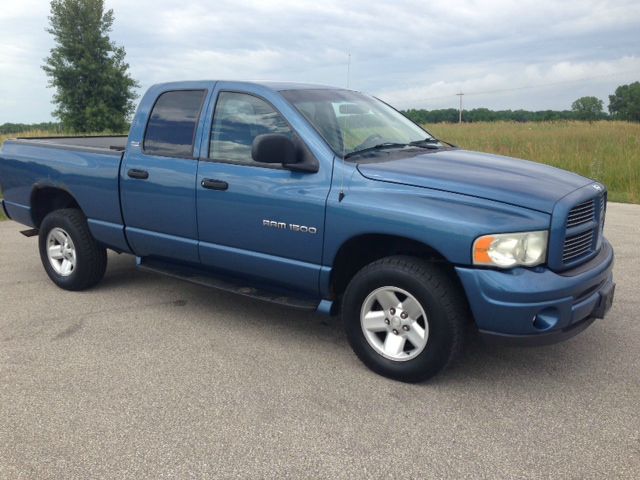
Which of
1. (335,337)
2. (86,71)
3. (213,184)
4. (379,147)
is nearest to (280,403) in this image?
(335,337)

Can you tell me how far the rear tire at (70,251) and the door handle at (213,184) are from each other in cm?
164

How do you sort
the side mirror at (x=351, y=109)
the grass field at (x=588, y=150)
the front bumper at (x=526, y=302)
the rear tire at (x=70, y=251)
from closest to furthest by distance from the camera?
the front bumper at (x=526, y=302)
the side mirror at (x=351, y=109)
the rear tire at (x=70, y=251)
the grass field at (x=588, y=150)

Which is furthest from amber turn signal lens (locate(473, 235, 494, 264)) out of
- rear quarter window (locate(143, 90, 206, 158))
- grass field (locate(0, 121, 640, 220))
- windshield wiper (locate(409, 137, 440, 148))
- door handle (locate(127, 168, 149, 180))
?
grass field (locate(0, 121, 640, 220))

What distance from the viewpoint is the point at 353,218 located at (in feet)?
12.2

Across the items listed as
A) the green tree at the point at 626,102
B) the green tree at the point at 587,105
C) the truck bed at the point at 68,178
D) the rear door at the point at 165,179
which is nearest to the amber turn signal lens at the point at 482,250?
the rear door at the point at 165,179

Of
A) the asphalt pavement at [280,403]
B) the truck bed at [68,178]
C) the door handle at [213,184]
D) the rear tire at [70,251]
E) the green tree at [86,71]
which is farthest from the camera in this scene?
the green tree at [86,71]

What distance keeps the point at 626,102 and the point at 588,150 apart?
289ft

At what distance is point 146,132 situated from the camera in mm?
4906

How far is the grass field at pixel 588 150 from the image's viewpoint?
12.3 metres

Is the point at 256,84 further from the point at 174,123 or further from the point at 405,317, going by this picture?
the point at 405,317

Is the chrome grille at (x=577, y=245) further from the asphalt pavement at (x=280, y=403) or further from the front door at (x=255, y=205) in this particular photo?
the front door at (x=255, y=205)

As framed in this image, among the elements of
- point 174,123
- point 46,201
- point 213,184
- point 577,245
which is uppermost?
point 174,123

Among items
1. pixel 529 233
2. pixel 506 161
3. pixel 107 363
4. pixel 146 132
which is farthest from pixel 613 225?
pixel 107 363

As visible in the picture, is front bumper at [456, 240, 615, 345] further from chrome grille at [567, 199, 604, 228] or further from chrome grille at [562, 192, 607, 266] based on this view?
chrome grille at [567, 199, 604, 228]
